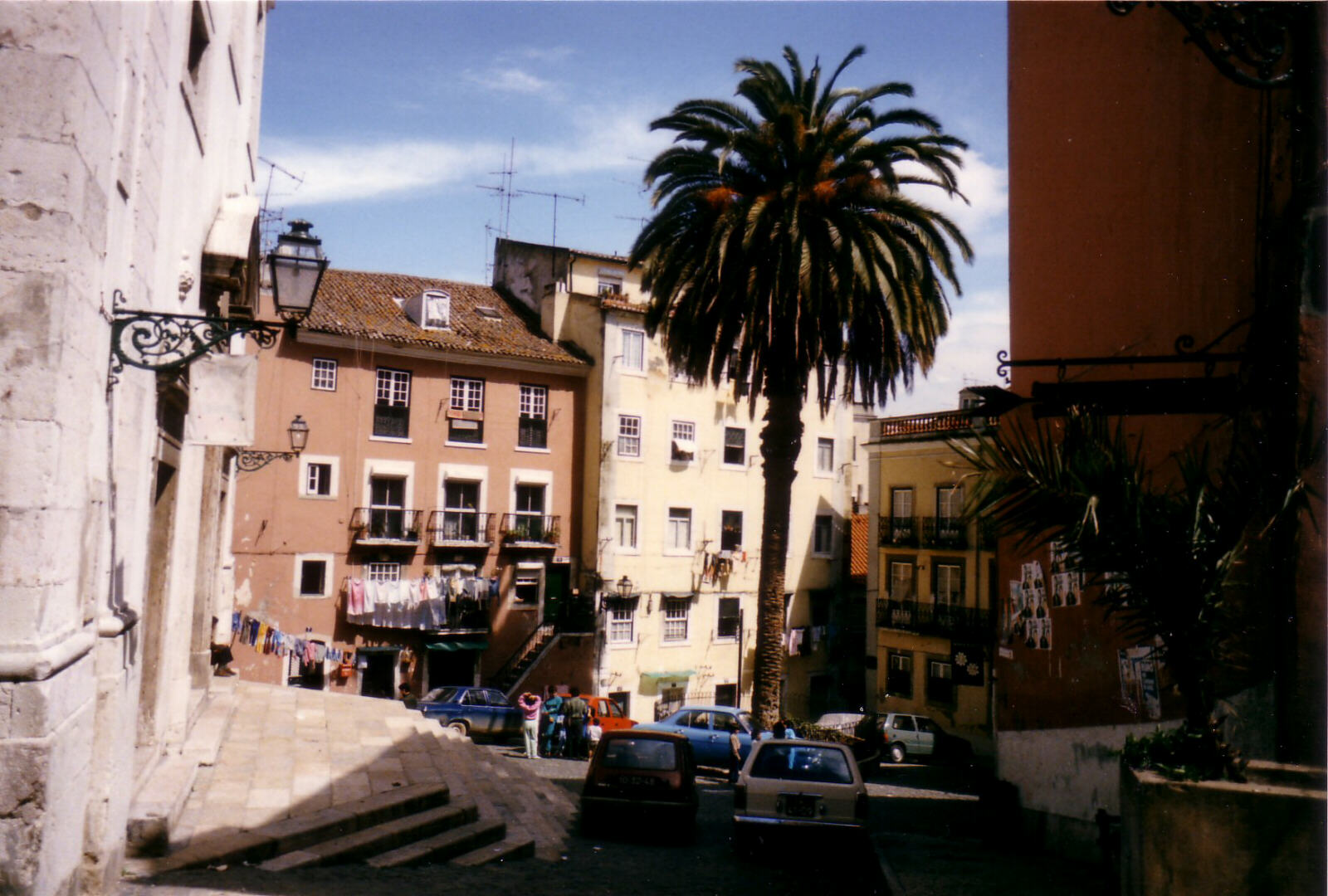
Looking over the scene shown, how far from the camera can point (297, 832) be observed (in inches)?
372

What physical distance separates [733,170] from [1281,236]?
12.9 m

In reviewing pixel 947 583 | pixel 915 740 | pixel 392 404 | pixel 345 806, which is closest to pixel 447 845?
pixel 345 806

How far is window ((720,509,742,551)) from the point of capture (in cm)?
4166

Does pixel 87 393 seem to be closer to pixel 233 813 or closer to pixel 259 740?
pixel 233 813

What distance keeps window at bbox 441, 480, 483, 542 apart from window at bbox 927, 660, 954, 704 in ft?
54.2

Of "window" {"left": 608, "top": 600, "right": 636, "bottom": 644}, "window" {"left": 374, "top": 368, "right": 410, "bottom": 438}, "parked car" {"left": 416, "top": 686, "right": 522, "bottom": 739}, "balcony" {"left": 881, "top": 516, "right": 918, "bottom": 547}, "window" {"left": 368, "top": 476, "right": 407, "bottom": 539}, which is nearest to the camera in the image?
"parked car" {"left": 416, "top": 686, "right": 522, "bottom": 739}

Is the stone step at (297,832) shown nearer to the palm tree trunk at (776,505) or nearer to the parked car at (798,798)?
the parked car at (798,798)

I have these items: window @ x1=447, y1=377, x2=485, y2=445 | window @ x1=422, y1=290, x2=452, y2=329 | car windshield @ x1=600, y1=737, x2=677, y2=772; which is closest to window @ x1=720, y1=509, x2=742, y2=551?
window @ x1=447, y1=377, x2=485, y2=445


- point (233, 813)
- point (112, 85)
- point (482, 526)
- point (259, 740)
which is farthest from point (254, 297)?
point (482, 526)

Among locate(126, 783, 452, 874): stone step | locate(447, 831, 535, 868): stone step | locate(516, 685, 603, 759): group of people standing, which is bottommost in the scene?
locate(516, 685, 603, 759): group of people standing

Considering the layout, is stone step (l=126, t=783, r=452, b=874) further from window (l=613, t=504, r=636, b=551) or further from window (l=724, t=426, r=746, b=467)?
window (l=724, t=426, r=746, b=467)

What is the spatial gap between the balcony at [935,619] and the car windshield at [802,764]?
22.2m

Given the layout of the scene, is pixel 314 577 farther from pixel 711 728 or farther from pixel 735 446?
pixel 735 446

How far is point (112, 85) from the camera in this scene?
20.7 feet
